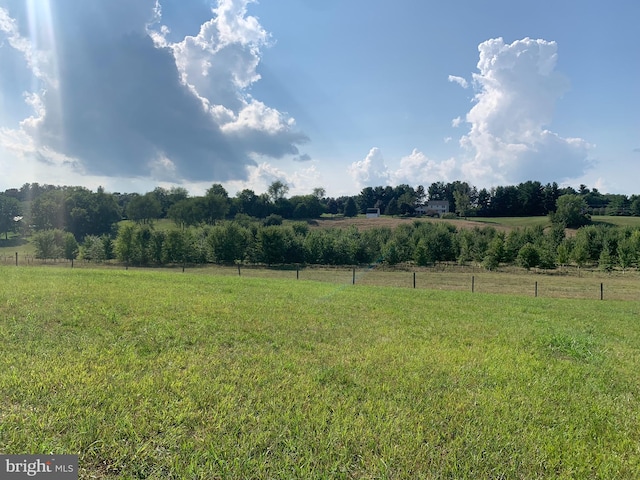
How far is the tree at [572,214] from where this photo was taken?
8238 centimetres

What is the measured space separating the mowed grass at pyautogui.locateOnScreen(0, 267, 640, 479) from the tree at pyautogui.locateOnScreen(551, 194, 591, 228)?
93.0 meters

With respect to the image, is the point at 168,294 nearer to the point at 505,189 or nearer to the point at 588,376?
the point at 588,376

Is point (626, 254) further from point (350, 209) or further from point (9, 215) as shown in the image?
point (9, 215)

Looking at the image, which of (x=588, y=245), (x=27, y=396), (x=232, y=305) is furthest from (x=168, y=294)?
(x=588, y=245)

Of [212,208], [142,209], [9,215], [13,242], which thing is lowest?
[13,242]

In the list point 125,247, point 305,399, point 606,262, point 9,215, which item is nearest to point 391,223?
point 606,262

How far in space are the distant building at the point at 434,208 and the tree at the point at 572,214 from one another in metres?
40.7

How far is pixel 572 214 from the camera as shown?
82.6 meters

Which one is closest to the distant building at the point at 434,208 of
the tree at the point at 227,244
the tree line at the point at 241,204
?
the tree line at the point at 241,204

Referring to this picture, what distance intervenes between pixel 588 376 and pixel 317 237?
184ft

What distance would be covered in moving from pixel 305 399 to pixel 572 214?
100350 millimetres

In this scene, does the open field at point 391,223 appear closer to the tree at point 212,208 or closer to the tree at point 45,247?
the tree at point 212,208

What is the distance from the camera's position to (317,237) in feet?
199

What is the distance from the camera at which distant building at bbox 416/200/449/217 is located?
122 meters
